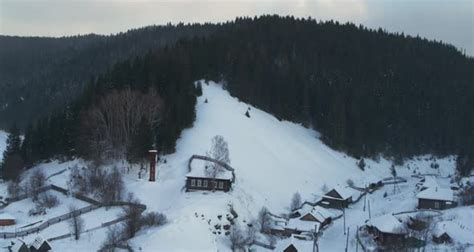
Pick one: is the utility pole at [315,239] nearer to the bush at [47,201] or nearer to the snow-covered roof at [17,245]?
the snow-covered roof at [17,245]

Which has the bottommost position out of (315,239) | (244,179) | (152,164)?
(315,239)

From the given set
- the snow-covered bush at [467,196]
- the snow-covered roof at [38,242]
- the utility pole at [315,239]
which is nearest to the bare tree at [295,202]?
the utility pole at [315,239]

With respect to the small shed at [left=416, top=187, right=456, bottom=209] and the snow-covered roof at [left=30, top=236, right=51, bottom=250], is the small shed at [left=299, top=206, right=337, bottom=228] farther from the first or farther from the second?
the snow-covered roof at [left=30, top=236, right=51, bottom=250]

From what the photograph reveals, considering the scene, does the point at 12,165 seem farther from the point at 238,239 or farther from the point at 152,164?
the point at 238,239

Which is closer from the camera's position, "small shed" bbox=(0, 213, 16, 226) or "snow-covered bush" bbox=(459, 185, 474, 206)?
"small shed" bbox=(0, 213, 16, 226)

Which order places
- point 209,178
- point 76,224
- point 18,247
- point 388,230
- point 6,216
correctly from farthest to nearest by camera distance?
1. point 209,178
2. point 6,216
3. point 388,230
4. point 76,224
5. point 18,247

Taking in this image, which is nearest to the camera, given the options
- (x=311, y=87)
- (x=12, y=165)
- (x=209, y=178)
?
(x=209, y=178)

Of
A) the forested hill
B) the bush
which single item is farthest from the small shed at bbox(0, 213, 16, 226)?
the forested hill

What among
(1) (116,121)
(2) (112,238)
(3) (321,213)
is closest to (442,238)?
(3) (321,213)
